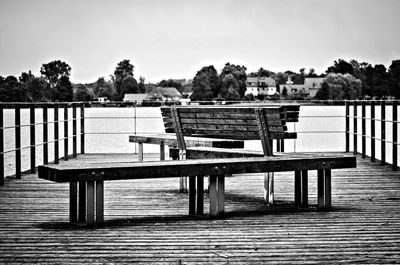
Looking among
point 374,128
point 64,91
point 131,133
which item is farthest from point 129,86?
point 374,128

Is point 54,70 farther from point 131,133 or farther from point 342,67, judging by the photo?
point 131,133

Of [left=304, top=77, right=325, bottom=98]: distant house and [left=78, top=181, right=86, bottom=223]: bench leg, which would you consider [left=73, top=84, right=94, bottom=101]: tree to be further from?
[left=78, top=181, right=86, bottom=223]: bench leg

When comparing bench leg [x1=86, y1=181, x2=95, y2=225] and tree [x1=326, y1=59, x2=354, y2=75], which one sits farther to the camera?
tree [x1=326, y1=59, x2=354, y2=75]

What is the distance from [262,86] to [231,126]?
165m

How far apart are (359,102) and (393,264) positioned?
9006 millimetres

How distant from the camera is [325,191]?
6.69 m

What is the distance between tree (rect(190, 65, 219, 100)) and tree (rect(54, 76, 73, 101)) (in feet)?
73.8

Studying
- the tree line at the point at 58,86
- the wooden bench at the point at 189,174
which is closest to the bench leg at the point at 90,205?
the wooden bench at the point at 189,174

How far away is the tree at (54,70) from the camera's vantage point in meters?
109

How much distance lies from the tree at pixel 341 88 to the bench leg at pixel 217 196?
341 ft

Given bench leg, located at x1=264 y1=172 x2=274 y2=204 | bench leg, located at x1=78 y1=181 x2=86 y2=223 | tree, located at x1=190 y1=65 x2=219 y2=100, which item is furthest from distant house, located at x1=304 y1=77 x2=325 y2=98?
bench leg, located at x1=78 y1=181 x2=86 y2=223

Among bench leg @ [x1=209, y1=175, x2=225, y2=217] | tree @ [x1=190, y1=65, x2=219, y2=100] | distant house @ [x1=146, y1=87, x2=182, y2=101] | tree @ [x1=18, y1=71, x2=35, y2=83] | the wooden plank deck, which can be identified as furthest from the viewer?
distant house @ [x1=146, y1=87, x2=182, y2=101]

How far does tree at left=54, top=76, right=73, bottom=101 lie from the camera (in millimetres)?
83625

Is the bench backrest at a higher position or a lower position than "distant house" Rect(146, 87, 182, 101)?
lower
